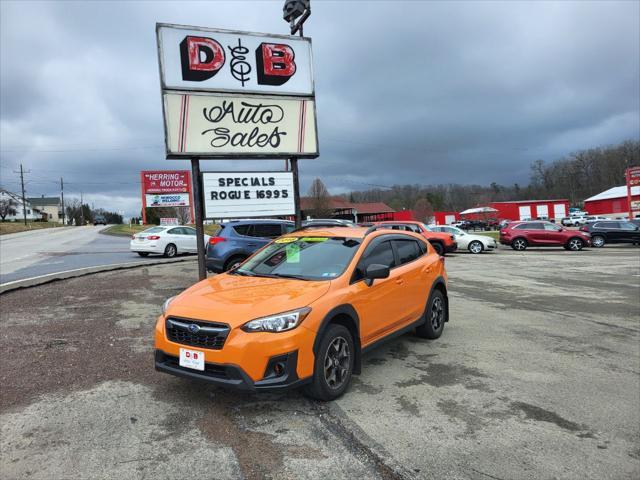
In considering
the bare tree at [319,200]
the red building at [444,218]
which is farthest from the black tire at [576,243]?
the red building at [444,218]

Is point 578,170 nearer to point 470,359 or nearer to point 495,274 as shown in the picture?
point 495,274

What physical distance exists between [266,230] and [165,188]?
38.4m

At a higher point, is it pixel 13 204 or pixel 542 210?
pixel 13 204

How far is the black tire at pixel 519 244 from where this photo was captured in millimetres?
24875

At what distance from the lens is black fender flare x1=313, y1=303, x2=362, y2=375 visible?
12.4ft

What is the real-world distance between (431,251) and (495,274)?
27.2 ft

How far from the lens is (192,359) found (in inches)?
146

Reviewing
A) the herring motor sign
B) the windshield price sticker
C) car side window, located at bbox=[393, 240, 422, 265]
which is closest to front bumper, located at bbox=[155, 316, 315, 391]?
the windshield price sticker

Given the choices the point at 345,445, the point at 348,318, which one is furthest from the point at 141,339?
the point at 345,445

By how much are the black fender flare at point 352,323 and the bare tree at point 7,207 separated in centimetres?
11446

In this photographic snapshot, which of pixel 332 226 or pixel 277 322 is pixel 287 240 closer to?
pixel 332 226

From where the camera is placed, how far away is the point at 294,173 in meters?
8.91

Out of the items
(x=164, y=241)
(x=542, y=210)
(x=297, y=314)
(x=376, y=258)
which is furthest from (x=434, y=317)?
(x=542, y=210)

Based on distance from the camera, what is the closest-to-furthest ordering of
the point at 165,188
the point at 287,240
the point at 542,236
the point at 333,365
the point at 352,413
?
the point at 352,413
the point at 333,365
the point at 287,240
the point at 542,236
the point at 165,188
